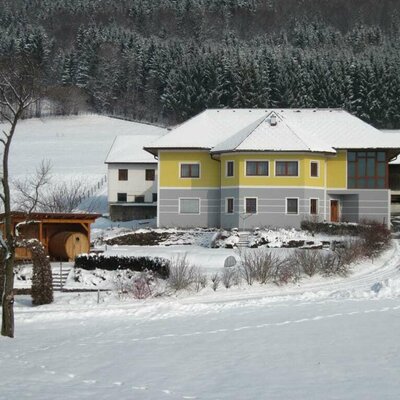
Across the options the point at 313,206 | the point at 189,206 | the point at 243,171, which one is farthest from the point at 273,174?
the point at 189,206

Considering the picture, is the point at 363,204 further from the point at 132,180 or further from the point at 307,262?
the point at 132,180

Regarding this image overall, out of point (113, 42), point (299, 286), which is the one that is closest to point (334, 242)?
point (299, 286)

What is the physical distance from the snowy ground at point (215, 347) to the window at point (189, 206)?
2004cm

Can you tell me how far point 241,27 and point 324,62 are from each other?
71600 millimetres

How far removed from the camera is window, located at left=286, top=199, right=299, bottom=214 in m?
42.8

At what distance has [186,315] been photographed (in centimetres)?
2089

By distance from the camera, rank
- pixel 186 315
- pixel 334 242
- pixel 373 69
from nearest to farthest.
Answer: pixel 186 315, pixel 334 242, pixel 373 69

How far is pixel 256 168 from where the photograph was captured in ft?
141

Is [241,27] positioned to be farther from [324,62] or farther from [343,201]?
[343,201]

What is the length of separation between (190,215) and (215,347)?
30095 millimetres

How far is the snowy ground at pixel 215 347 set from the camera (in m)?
11.4

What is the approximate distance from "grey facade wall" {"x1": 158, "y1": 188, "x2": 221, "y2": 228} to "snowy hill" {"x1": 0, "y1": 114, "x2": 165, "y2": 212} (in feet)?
43.9

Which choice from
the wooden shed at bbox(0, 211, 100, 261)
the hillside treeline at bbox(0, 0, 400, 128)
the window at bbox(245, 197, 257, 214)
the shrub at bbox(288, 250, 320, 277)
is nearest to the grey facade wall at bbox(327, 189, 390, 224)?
the window at bbox(245, 197, 257, 214)

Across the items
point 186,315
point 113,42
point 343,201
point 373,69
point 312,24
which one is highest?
point 312,24
